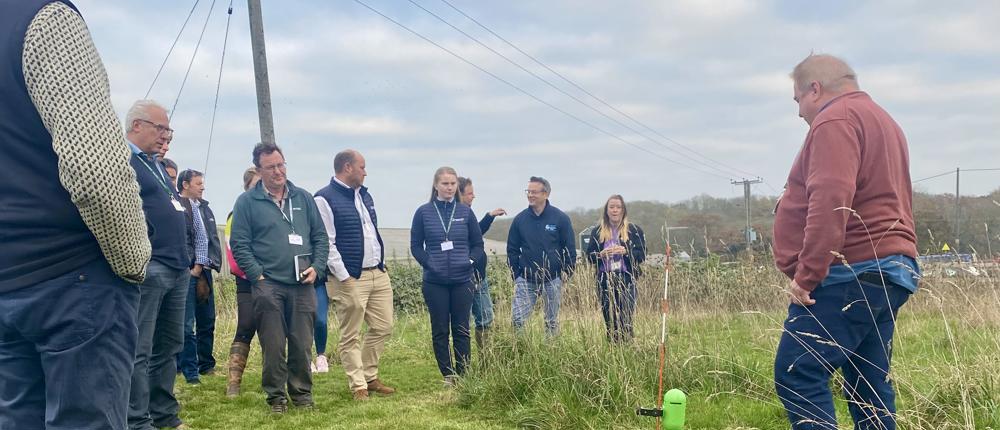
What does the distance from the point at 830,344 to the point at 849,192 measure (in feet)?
1.96

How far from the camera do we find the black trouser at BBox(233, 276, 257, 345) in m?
5.91

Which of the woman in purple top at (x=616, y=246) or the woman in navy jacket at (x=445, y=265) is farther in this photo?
the woman in purple top at (x=616, y=246)

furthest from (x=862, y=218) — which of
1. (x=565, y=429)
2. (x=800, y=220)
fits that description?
(x=565, y=429)

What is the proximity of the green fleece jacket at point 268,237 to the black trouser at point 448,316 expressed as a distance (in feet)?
3.53

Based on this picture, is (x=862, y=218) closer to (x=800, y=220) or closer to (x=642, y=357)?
(x=800, y=220)

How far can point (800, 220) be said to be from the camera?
10.0 feet

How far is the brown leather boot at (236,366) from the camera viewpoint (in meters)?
5.79

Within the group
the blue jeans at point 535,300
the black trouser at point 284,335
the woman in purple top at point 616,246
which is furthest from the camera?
the woman in purple top at point 616,246

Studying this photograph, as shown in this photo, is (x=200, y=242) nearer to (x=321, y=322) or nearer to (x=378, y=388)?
(x=321, y=322)

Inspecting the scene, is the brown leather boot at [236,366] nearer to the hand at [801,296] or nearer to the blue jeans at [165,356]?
the blue jeans at [165,356]

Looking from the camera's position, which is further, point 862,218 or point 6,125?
point 862,218

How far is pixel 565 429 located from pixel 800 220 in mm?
1996

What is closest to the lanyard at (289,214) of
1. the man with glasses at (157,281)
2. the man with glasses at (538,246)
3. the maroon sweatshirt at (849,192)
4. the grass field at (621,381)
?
the man with glasses at (157,281)

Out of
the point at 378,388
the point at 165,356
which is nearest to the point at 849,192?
the point at 165,356
